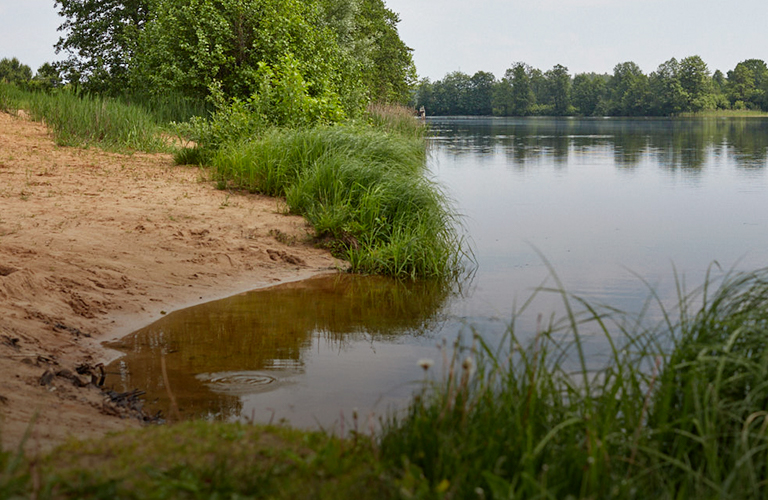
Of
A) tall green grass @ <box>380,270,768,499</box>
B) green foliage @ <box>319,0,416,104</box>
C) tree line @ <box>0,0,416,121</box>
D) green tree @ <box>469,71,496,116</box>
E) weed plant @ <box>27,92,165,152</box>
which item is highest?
green tree @ <box>469,71,496,116</box>

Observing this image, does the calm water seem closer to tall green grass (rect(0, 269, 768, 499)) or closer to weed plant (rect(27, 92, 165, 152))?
tall green grass (rect(0, 269, 768, 499))

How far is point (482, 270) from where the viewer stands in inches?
351

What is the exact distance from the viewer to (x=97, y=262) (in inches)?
283

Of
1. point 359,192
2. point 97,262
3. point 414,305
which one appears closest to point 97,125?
point 359,192

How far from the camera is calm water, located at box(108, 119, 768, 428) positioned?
4895mm

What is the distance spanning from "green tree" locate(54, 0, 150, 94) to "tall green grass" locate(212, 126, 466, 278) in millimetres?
20036

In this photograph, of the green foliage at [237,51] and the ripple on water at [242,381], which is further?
the green foliage at [237,51]

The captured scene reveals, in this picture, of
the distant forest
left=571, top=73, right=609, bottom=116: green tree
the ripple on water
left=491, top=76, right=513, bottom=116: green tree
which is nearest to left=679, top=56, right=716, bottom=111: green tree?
the distant forest

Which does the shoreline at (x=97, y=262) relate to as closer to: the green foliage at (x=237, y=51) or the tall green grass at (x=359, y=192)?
the tall green grass at (x=359, y=192)

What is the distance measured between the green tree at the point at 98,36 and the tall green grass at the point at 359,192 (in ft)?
65.7

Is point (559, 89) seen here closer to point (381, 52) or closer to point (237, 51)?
point (381, 52)

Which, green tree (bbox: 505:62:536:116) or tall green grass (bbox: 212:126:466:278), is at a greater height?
green tree (bbox: 505:62:536:116)

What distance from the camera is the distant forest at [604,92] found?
10044cm

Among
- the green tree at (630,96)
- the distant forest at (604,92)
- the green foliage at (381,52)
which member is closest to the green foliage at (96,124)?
the green foliage at (381,52)
